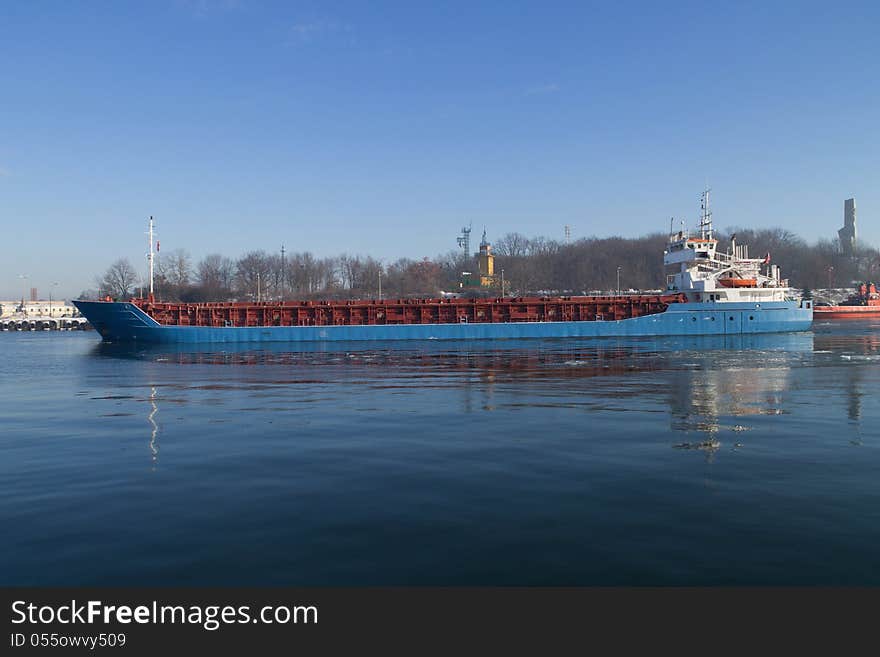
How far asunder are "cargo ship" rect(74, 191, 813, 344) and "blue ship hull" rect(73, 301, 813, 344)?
0.10m

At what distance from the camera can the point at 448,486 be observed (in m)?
10.9

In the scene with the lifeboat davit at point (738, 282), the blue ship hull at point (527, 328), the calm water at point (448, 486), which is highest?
the lifeboat davit at point (738, 282)

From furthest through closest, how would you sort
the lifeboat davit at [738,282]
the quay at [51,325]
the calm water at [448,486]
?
the quay at [51,325] < the lifeboat davit at [738,282] < the calm water at [448,486]

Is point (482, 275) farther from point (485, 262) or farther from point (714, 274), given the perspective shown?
point (714, 274)

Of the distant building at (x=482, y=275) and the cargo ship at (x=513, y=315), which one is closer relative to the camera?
the cargo ship at (x=513, y=315)

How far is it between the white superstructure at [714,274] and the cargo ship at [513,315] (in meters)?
0.11

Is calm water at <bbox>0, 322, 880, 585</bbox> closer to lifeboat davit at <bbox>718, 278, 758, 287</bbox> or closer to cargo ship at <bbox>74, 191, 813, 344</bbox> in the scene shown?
cargo ship at <bbox>74, 191, 813, 344</bbox>

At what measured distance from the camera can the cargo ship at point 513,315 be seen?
62844 millimetres

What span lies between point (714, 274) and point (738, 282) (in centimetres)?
288

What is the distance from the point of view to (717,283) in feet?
218

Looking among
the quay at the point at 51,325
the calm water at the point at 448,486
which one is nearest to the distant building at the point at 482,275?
the quay at the point at 51,325

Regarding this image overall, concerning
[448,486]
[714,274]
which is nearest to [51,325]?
[714,274]

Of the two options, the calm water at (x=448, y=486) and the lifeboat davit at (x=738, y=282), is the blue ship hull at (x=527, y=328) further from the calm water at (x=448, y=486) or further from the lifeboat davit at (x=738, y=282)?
the calm water at (x=448, y=486)

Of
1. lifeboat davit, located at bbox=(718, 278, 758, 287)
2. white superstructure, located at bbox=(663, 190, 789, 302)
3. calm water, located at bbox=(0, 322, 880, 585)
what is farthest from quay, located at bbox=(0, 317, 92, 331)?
calm water, located at bbox=(0, 322, 880, 585)
